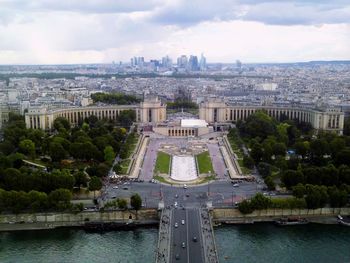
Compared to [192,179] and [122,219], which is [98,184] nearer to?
[122,219]

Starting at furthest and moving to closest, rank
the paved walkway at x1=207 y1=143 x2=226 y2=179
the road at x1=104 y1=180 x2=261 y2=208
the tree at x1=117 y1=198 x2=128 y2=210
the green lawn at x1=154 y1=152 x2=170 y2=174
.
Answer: the green lawn at x1=154 y1=152 x2=170 y2=174
the paved walkway at x1=207 y1=143 x2=226 y2=179
the road at x1=104 y1=180 x2=261 y2=208
the tree at x1=117 y1=198 x2=128 y2=210

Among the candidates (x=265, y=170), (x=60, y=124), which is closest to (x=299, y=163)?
(x=265, y=170)

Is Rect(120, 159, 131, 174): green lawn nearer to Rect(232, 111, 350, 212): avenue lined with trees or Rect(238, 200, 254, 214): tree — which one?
Rect(232, 111, 350, 212): avenue lined with trees

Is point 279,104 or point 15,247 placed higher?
point 279,104

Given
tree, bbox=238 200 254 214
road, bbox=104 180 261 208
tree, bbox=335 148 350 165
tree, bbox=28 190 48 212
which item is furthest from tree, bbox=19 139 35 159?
tree, bbox=335 148 350 165

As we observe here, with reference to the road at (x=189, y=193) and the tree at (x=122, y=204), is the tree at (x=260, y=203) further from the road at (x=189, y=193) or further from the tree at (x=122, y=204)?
the tree at (x=122, y=204)

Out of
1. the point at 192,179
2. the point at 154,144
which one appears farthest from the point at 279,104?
the point at 192,179

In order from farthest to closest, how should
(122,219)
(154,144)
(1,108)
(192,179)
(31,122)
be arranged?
(1,108) < (31,122) < (154,144) < (192,179) < (122,219)
